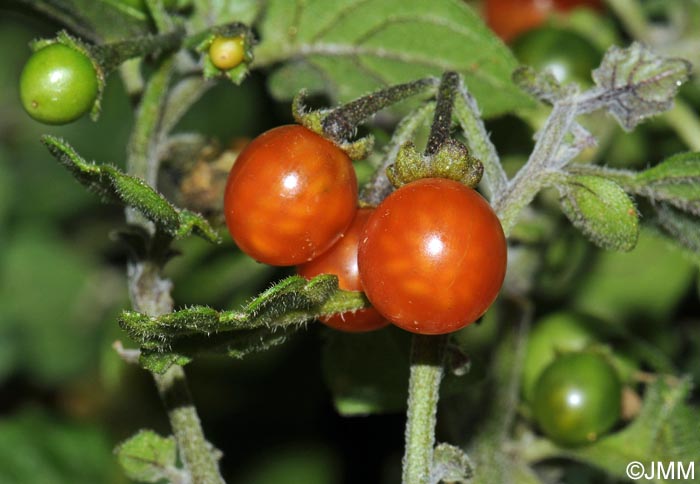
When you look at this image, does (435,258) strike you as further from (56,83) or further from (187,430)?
(56,83)

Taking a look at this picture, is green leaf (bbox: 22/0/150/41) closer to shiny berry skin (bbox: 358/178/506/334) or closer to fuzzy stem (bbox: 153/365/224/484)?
fuzzy stem (bbox: 153/365/224/484)

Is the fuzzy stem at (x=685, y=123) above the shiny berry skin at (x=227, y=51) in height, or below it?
above

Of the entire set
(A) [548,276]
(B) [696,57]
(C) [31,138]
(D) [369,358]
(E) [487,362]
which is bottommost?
(D) [369,358]

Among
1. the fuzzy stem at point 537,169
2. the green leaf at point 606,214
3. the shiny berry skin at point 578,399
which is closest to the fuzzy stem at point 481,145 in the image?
the fuzzy stem at point 537,169

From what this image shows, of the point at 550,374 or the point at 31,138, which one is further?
the point at 31,138

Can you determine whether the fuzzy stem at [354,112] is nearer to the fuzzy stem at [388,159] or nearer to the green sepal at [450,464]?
A: the fuzzy stem at [388,159]

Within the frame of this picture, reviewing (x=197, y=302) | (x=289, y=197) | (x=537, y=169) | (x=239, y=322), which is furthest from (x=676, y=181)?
(x=197, y=302)

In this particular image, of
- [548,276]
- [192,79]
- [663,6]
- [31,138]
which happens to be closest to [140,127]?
[192,79]

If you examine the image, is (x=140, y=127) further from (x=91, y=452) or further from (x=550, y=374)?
(x=91, y=452)
